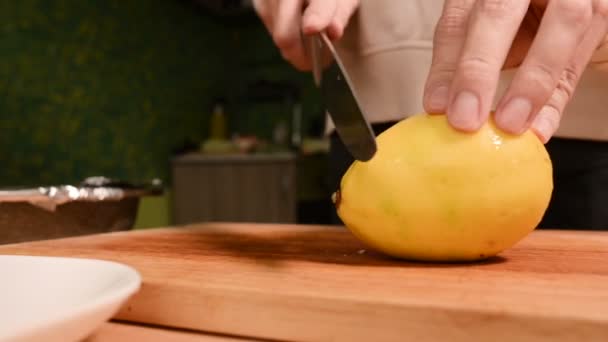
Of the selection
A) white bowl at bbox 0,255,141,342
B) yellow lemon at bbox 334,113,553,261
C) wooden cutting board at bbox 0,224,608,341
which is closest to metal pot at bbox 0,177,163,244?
wooden cutting board at bbox 0,224,608,341

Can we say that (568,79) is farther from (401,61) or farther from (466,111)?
(401,61)

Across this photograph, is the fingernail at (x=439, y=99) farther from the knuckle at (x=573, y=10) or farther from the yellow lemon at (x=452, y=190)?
the knuckle at (x=573, y=10)

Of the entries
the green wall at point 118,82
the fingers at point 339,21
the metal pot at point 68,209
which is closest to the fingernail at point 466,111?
the fingers at point 339,21

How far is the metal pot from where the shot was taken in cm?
82

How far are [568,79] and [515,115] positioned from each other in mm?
118

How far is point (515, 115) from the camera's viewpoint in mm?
507

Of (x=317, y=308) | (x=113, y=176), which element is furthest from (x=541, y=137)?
(x=113, y=176)

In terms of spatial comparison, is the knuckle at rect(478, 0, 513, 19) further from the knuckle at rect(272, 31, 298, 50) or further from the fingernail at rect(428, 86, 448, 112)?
the knuckle at rect(272, 31, 298, 50)

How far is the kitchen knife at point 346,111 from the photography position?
1.72 feet

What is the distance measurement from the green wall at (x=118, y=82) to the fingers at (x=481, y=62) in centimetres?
148

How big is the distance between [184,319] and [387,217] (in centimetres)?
19

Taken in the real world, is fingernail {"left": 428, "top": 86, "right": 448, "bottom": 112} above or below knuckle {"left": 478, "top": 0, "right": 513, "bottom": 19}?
below

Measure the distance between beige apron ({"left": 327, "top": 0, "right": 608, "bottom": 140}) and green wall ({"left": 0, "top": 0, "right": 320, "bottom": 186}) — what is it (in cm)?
118

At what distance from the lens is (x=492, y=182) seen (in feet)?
1.61
